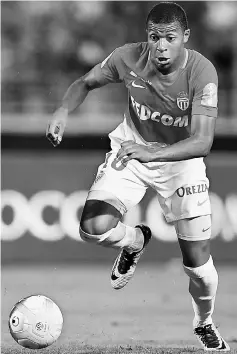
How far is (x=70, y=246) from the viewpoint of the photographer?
11.5 m

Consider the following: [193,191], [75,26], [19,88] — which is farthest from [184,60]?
[75,26]

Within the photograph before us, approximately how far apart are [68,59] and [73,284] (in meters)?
6.67

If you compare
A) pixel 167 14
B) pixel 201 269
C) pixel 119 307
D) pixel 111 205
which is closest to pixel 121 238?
pixel 111 205

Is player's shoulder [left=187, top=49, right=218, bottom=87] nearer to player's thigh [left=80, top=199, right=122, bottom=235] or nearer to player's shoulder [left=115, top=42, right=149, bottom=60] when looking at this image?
player's shoulder [left=115, top=42, right=149, bottom=60]

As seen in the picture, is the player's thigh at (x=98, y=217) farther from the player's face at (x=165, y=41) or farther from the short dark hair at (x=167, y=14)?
the short dark hair at (x=167, y=14)

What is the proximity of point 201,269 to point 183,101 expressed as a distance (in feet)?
4.27

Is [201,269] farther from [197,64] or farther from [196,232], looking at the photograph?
[197,64]

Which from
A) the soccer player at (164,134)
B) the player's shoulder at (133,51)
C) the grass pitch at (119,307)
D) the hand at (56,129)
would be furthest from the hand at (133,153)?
the grass pitch at (119,307)

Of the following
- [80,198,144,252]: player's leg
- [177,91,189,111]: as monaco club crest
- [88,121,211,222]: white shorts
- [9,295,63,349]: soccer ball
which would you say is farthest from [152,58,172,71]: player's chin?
[9,295,63,349]: soccer ball

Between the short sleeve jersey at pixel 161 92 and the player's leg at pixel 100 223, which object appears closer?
the short sleeve jersey at pixel 161 92

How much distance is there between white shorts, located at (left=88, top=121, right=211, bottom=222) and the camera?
6355 millimetres

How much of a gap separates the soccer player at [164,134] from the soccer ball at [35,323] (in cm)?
62

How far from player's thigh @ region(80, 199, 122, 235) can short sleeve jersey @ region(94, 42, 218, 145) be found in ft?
2.11

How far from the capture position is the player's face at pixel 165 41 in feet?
19.3
